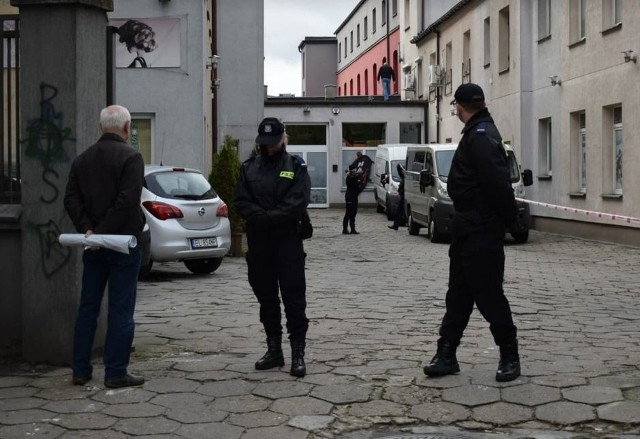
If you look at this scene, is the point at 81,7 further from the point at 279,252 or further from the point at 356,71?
the point at 356,71

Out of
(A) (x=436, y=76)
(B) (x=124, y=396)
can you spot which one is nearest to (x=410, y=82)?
(A) (x=436, y=76)

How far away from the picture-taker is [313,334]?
31.3ft

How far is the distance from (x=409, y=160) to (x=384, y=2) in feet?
99.6

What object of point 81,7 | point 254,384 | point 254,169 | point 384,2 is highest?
point 384,2

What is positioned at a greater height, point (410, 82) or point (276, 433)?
point (410, 82)

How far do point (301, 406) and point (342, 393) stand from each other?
436 millimetres

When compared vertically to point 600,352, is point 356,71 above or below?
above

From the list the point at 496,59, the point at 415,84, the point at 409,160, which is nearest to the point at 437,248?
the point at 409,160

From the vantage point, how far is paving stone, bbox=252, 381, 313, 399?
6902 mm

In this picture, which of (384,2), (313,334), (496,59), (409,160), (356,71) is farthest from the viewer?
(356,71)

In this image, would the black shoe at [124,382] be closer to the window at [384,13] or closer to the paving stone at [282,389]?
the paving stone at [282,389]

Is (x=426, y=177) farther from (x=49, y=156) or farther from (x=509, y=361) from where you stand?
(x=509, y=361)

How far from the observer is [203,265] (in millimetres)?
15945

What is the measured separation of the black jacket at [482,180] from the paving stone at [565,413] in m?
1.31
